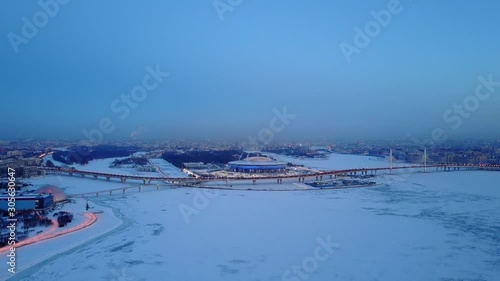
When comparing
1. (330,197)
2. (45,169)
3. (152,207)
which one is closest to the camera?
(152,207)

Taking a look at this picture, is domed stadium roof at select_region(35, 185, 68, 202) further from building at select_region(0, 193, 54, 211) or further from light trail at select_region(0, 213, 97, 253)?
light trail at select_region(0, 213, 97, 253)

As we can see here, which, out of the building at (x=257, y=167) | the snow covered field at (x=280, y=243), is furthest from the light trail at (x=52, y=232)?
the building at (x=257, y=167)

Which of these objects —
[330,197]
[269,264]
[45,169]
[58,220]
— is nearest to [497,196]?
[330,197]

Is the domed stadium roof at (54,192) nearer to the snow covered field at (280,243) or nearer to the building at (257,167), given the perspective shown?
the snow covered field at (280,243)

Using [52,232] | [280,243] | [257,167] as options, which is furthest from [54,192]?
[257,167]

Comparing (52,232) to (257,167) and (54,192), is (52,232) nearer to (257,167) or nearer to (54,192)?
(54,192)

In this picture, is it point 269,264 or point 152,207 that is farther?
point 152,207

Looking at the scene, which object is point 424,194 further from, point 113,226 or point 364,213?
point 113,226

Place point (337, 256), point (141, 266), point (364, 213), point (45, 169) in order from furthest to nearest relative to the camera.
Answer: point (45, 169) < point (364, 213) < point (337, 256) < point (141, 266)
